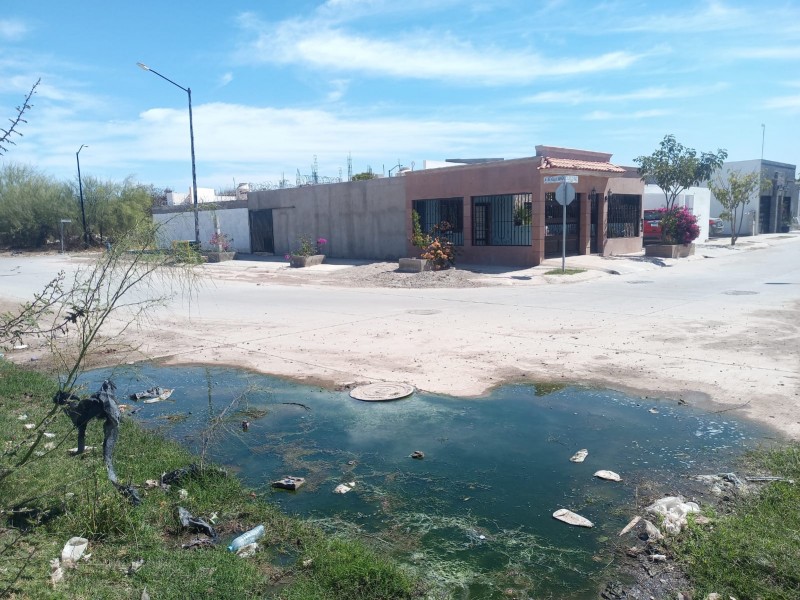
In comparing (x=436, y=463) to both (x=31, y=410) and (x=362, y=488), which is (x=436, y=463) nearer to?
(x=362, y=488)

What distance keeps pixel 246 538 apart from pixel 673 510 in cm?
316

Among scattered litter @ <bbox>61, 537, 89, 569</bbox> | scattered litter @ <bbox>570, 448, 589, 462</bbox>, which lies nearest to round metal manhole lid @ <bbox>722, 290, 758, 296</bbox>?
scattered litter @ <bbox>570, 448, 589, 462</bbox>

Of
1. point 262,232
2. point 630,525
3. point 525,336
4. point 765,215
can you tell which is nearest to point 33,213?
point 262,232

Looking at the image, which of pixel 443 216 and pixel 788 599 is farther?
pixel 443 216

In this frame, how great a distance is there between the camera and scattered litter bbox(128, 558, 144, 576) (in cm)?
398

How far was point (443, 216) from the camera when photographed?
26.1m

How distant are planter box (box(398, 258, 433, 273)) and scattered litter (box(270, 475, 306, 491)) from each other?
692 inches

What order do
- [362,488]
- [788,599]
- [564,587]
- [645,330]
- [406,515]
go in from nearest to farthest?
[788,599]
[564,587]
[406,515]
[362,488]
[645,330]

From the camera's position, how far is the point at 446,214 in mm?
26016

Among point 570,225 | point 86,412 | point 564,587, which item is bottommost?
point 564,587

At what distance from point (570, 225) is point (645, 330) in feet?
47.6

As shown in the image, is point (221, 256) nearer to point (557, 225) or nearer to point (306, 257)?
point (306, 257)

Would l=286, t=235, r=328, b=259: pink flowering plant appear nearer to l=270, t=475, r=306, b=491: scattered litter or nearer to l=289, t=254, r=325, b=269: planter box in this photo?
A: l=289, t=254, r=325, b=269: planter box

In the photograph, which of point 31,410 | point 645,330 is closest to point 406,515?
point 31,410
